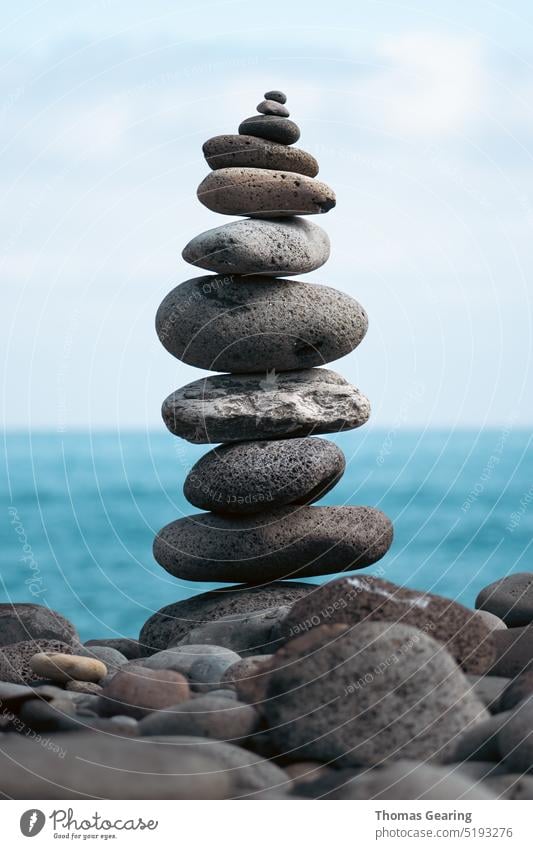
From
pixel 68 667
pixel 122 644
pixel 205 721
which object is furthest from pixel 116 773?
pixel 122 644

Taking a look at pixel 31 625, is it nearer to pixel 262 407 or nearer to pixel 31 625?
pixel 31 625

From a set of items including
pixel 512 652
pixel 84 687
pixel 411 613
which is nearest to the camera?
pixel 411 613

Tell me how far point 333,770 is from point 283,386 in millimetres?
4465

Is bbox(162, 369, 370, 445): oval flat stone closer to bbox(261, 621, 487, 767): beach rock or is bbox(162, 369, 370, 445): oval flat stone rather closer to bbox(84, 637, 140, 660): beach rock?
bbox(84, 637, 140, 660): beach rock

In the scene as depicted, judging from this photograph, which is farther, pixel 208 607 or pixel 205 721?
pixel 208 607

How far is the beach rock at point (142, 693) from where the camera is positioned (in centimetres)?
591

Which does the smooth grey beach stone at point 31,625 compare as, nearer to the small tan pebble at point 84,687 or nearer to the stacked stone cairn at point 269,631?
the stacked stone cairn at point 269,631

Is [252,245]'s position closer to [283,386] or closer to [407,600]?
[283,386]

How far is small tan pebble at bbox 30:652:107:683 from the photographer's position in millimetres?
7219

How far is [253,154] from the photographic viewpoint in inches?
357

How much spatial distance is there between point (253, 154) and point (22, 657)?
450cm

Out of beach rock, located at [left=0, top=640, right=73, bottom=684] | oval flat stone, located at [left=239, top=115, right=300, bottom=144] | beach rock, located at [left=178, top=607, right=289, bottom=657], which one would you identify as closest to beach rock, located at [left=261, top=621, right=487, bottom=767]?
beach rock, located at [left=178, top=607, right=289, bottom=657]

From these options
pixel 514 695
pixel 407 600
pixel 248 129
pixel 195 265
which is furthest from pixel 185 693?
pixel 248 129

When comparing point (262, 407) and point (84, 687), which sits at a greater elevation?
point (262, 407)
